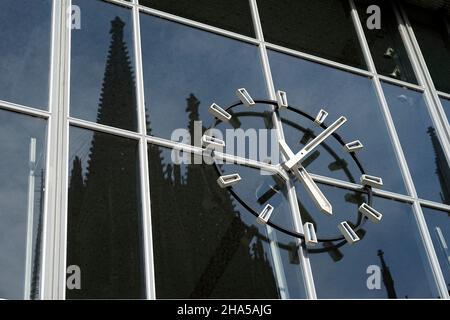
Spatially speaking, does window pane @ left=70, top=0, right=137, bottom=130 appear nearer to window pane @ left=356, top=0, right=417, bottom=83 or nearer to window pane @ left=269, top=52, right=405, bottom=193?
window pane @ left=269, top=52, right=405, bottom=193

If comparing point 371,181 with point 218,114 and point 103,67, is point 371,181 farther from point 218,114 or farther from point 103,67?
point 103,67

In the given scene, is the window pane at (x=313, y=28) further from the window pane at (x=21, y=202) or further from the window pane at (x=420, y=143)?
the window pane at (x=21, y=202)

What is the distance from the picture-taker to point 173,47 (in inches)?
346

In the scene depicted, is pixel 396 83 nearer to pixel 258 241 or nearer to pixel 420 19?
pixel 420 19

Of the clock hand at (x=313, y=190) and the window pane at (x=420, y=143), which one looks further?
the window pane at (x=420, y=143)

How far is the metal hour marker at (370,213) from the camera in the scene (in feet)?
27.3

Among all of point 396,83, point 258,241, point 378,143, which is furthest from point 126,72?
point 396,83

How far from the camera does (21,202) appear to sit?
6773 mm

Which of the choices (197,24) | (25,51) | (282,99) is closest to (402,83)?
(282,99)

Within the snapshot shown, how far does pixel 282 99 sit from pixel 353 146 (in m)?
0.85

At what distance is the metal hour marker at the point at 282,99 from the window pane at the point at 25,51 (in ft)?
7.64

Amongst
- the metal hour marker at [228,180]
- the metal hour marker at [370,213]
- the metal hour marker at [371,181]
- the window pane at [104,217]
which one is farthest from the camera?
the metal hour marker at [371,181]

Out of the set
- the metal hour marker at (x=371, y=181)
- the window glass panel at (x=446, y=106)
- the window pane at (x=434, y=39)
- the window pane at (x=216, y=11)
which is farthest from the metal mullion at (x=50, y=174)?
the window pane at (x=434, y=39)
